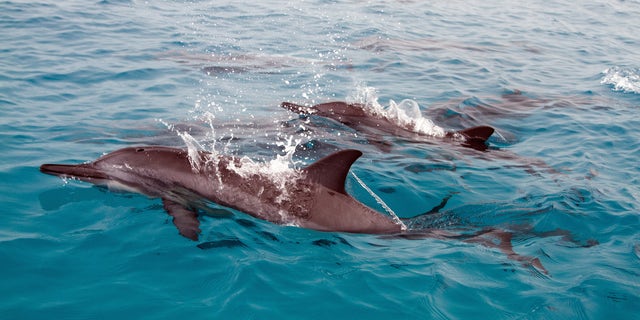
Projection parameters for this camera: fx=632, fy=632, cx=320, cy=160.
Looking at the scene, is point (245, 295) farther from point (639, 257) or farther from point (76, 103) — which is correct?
point (76, 103)

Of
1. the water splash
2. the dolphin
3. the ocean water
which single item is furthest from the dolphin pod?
the water splash

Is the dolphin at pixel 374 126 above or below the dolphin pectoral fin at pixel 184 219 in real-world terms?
below

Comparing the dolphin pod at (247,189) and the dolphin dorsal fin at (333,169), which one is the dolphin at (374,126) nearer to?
the dolphin pod at (247,189)

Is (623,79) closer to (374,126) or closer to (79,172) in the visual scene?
(374,126)

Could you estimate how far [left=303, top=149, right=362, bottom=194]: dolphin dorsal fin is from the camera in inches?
278

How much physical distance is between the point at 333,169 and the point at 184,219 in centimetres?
181

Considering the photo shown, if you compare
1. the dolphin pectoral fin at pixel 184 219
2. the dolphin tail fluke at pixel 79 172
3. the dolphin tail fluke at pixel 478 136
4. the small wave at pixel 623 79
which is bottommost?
the small wave at pixel 623 79

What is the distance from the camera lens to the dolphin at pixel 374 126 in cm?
1174

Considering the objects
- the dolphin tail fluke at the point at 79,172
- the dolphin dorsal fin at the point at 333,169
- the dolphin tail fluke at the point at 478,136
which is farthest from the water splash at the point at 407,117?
the dolphin tail fluke at the point at 79,172

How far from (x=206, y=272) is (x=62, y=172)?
2.62 m

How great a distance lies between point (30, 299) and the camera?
5.79 meters

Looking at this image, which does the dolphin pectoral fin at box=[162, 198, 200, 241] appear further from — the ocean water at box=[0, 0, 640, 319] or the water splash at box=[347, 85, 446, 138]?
the water splash at box=[347, 85, 446, 138]

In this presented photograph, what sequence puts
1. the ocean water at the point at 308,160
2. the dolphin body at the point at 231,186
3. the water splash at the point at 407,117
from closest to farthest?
the ocean water at the point at 308,160, the dolphin body at the point at 231,186, the water splash at the point at 407,117

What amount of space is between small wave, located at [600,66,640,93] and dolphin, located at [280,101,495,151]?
7.17 meters
